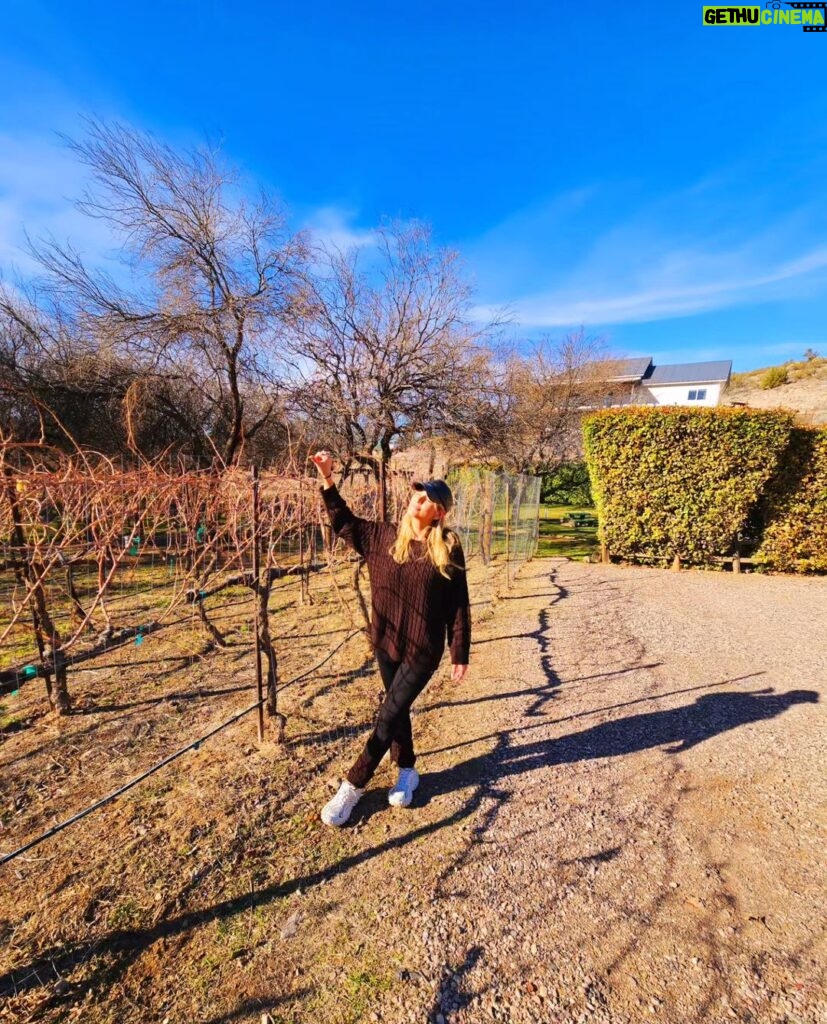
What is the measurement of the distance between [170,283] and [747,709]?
909 cm

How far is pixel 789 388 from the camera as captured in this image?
90.7ft

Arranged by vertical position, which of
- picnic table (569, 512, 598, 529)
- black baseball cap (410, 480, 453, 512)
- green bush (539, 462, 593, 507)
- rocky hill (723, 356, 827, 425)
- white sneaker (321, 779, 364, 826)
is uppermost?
rocky hill (723, 356, 827, 425)

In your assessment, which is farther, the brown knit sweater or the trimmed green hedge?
the trimmed green hedge

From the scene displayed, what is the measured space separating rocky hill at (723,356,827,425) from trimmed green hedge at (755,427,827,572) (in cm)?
1692

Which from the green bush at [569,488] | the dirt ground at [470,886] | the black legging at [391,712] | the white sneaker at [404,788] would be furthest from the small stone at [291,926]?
the green bush at [569,488]

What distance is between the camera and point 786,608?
702 centimetres

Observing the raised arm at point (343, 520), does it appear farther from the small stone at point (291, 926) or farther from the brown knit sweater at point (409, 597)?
the small stone at point (291, 926)

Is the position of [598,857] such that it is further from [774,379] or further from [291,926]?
[774,379]

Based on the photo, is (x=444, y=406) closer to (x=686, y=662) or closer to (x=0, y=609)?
(x=686, y=662)

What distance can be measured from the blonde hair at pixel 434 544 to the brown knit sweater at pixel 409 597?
0.09 ft

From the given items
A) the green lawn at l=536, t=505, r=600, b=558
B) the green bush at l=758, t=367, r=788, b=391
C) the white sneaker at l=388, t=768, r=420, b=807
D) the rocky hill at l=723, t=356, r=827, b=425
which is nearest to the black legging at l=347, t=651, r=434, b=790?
the white sneaker at l=388, t=768, r=420, b=807

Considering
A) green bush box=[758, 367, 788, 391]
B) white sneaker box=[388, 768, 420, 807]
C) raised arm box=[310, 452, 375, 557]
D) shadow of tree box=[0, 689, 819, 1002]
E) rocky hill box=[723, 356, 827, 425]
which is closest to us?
shadow of tree box=[0, 689, 819, 1002]

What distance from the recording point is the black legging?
7.93 feet

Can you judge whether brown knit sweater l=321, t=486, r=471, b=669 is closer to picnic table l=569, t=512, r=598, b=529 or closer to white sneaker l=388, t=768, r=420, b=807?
white sneaker l=388, t=768, r=420, b=807
